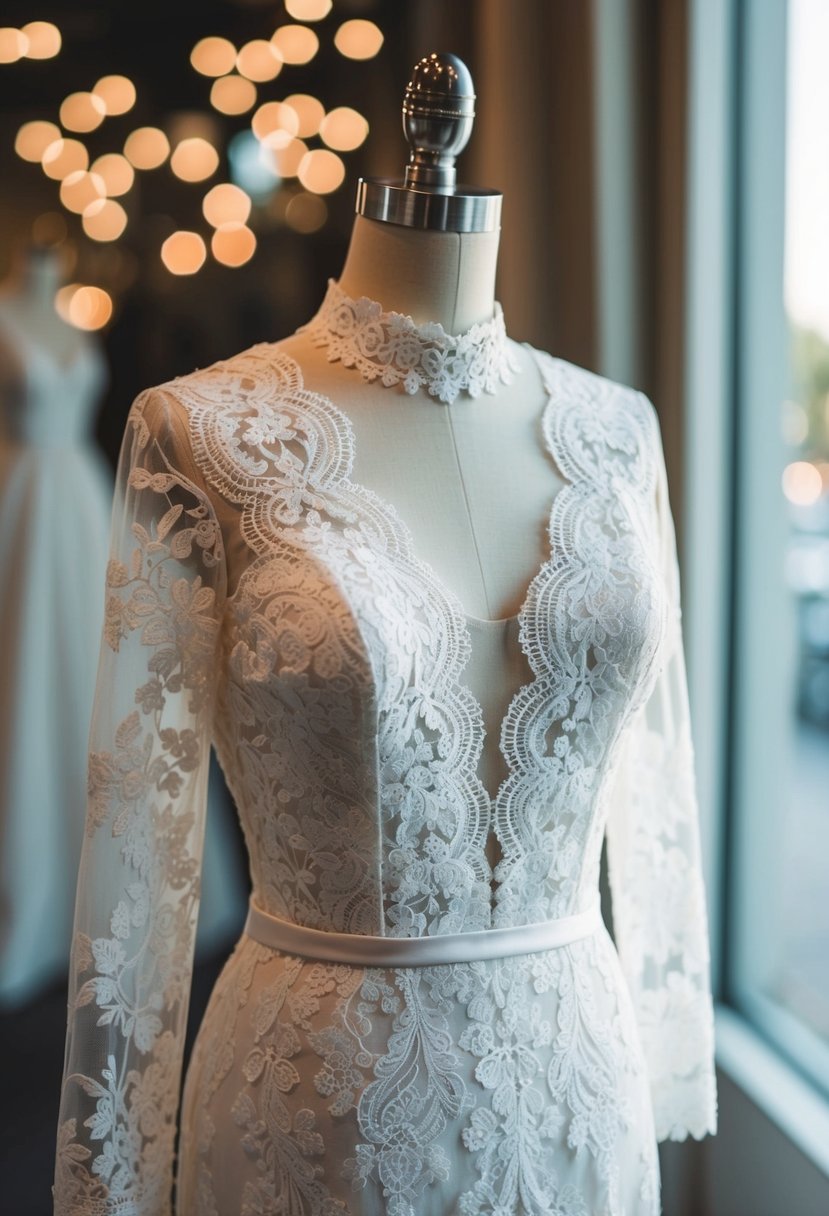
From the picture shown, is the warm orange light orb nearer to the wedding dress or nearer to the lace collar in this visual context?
the wedding dress

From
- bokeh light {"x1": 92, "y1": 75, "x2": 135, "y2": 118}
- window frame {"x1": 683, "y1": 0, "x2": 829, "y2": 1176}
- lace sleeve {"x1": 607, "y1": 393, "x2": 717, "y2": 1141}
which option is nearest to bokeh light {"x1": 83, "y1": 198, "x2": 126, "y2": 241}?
bokeh light {"x1": 92, "y1": 75, "x2": 135, "y2": 118}

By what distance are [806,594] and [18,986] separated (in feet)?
8.08

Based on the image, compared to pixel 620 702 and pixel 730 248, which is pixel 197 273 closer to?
pixel 730 248

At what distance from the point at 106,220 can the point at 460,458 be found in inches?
184

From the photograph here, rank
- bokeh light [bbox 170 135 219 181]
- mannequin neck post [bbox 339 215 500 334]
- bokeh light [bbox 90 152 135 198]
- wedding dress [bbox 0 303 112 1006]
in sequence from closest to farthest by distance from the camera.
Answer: mannequin neck post [bbox 339 215 500 334], wedding dress [bbox 0 303 112 1006], bokeh light [bbox 170 135 219 181], bokeh light [bbox 90 152 135 198]

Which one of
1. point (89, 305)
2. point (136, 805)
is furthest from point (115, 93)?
point (136, 805)

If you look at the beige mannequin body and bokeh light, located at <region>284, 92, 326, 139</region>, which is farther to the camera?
bokeh light, located at <region>284, 92, 326, 139</region>

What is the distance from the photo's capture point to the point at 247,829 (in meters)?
1.24

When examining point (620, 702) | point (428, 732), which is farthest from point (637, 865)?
point (428, 732)

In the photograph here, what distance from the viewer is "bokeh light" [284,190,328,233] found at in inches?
222

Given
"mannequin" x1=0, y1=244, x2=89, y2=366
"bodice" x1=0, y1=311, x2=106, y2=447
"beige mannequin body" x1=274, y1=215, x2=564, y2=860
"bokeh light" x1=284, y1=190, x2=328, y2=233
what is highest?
"bokeh light" x1=284, y1=190, x2=328, y2=233

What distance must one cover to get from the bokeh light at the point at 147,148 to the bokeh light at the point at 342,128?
0.93m

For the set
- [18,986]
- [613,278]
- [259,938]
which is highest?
[613,278]

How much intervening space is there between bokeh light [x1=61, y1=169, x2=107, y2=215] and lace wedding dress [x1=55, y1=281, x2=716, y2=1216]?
398cm
